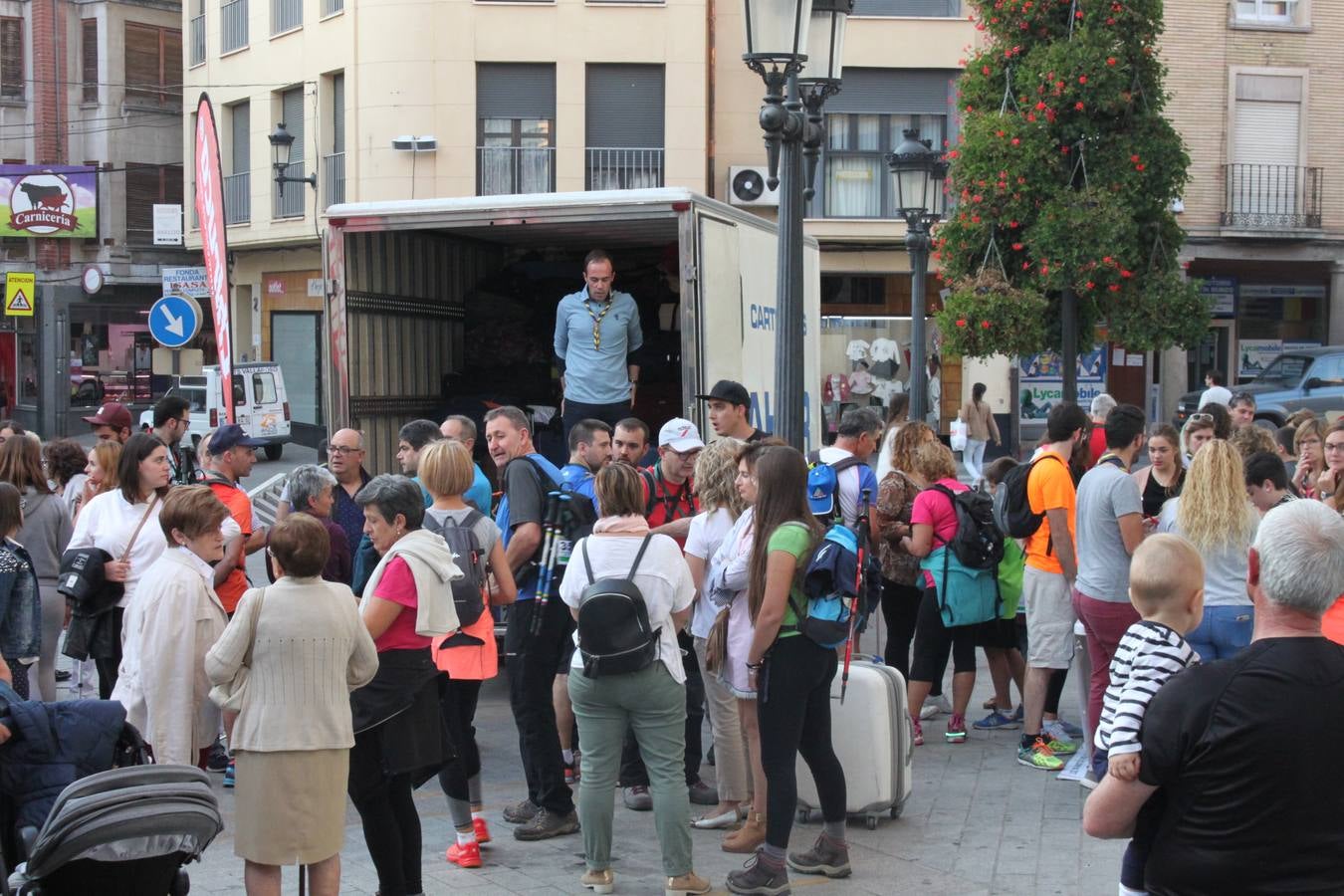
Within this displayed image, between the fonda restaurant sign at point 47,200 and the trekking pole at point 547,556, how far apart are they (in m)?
35.6

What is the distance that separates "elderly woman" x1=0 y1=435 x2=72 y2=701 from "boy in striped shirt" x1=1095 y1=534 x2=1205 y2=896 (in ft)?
18.0

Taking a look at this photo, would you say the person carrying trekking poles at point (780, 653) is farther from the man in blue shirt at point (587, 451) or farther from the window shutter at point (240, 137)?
the window shutter at point (240, 137)

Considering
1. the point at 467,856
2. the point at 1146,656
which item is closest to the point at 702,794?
the point at 467,856

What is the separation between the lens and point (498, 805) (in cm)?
700

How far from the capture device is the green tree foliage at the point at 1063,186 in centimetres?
1855

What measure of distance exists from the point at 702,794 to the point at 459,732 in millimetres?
1493

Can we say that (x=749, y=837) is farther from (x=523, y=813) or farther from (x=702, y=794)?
(x=523, y=813)

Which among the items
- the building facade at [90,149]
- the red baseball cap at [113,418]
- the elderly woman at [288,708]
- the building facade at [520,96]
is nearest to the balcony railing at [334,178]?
the building facade at [520,96]

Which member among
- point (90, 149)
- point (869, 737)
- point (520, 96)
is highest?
point (90, 149)

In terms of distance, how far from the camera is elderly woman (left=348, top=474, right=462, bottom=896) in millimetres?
5188

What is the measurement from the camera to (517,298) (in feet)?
38.8

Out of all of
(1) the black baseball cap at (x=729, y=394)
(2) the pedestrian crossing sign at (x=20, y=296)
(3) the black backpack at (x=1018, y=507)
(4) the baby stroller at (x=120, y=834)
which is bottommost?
(4) the baby stroller at (x=120, y=834)

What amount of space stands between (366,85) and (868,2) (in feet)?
32.0

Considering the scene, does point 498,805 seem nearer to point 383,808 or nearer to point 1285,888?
point 383,808
